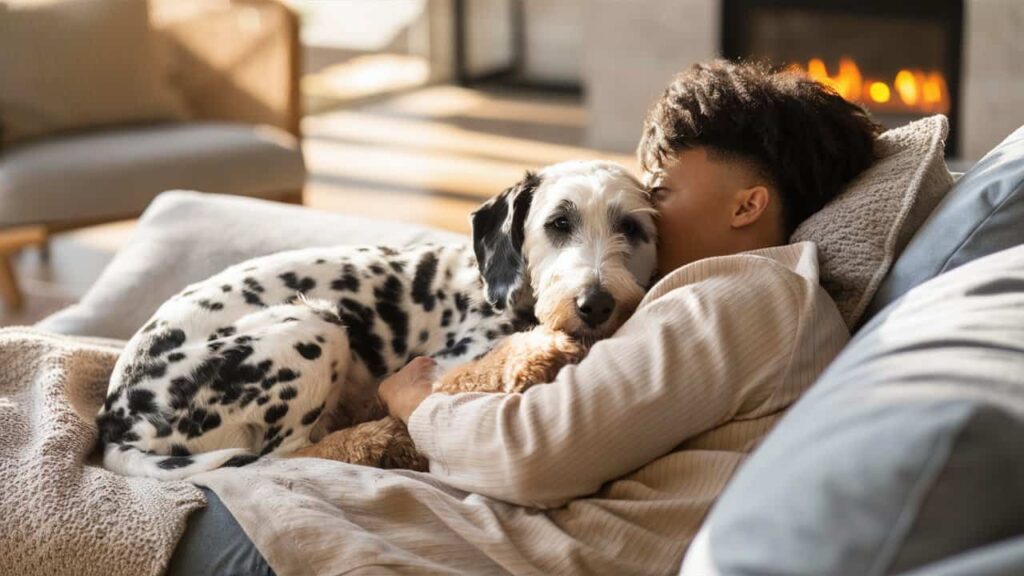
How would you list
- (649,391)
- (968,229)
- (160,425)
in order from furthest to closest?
(160,425), (968,229), (649,391)

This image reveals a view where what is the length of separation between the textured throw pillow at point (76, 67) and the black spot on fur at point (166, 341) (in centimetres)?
253

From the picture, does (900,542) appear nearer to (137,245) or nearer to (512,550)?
(512,550)

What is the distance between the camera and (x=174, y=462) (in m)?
2.11

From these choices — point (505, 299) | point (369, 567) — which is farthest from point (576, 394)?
point (505, 299)

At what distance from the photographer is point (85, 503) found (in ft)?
6.38

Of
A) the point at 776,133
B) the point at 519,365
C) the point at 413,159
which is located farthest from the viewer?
the point at 413,159

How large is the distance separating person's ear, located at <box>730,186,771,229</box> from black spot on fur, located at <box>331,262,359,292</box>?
783 millimetres

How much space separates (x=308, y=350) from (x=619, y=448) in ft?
2.51

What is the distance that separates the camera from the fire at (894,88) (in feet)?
19.4

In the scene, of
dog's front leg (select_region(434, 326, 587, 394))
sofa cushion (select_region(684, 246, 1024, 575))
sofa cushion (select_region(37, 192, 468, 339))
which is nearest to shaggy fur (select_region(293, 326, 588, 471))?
dog's front leg (select_region(434, 326, 587, 394))

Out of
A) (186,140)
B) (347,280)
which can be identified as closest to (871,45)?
(186,140)

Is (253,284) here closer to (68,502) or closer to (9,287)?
(68,502)

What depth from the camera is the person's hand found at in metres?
2.14

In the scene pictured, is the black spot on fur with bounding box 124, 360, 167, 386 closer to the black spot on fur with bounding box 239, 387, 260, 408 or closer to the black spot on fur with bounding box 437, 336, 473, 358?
the black spot on fur with bounding box 239, 387, 260, 408
